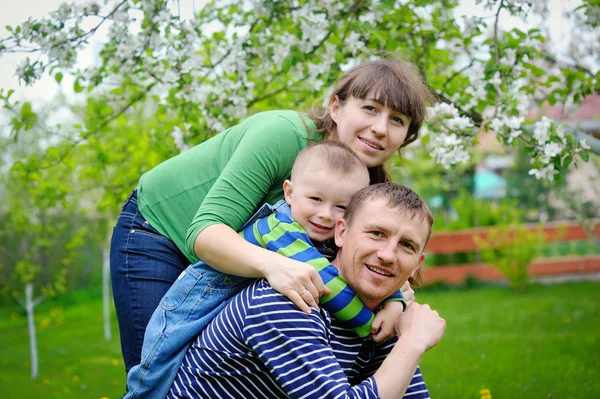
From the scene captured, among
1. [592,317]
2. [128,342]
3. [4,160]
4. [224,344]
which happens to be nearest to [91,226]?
[4,160]

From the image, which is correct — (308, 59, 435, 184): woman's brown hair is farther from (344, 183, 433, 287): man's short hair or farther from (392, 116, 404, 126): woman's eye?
(344, 183, 433, 287): man's short hair

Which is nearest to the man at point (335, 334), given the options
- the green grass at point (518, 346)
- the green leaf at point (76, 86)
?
the green leaf at point (76, 86)

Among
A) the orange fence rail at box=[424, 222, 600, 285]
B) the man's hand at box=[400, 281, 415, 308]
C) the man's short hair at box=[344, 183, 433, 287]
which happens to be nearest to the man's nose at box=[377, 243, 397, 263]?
the man's short hair at box=[344, 183, 433, 287]

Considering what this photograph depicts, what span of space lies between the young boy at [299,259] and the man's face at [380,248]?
65 mm

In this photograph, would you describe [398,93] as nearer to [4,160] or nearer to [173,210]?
[173,210]

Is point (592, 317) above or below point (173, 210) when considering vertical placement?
below

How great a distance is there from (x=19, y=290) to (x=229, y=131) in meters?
8.78

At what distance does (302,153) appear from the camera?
240 cm

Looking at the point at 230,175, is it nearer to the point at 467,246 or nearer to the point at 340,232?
the point at 340,232

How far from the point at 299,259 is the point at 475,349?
17.1 ft

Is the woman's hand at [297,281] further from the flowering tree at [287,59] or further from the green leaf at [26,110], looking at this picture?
the green leaf at [26,110]

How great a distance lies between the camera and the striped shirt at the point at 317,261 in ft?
6.93

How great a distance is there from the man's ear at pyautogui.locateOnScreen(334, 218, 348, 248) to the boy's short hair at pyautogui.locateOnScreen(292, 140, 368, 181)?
196 mm

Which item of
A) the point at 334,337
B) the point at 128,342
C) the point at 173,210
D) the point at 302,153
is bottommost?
the point at 128,342
